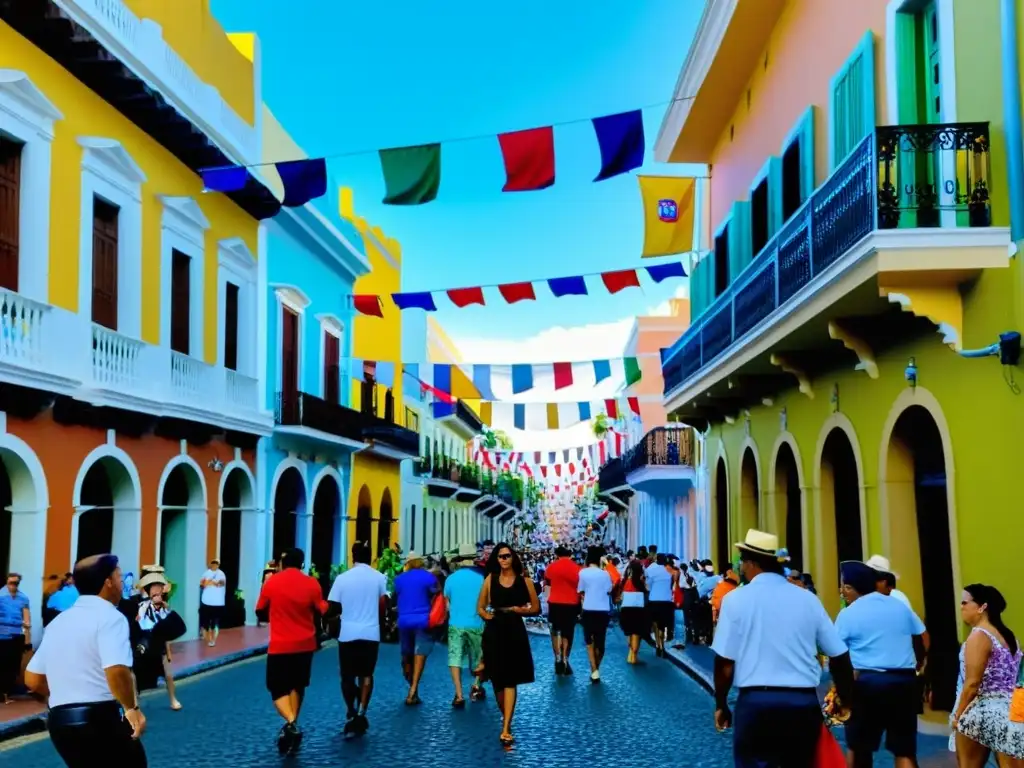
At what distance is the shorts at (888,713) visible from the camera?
6.75 meters

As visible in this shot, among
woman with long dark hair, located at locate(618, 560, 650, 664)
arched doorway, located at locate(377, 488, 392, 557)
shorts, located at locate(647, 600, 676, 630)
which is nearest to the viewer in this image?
woman with long dark hair, located at locate(618, 560, 650, 664)

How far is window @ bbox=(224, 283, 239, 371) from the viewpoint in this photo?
867 inches

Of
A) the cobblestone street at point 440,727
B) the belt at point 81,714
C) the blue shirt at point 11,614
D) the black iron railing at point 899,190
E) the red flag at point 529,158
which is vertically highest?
the red flag at point 529,158

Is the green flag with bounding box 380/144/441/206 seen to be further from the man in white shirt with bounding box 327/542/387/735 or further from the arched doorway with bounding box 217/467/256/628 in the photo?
the arched doorway with bounding box 217/467/256/628

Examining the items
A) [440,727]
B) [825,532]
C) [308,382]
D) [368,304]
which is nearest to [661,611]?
[825,532]

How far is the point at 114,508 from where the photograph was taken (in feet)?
57.6

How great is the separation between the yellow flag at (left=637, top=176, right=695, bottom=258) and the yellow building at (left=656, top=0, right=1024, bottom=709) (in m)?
0.77

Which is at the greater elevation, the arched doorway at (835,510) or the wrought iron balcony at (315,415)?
the wrought iron balcony at (315,415)

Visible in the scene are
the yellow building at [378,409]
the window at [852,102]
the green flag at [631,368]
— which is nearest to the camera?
the window at [852,102]

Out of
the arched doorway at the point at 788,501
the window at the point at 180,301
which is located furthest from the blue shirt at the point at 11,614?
the arched doorway at the point at 788,501

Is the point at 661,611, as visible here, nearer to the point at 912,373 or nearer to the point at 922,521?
the point at 922,521

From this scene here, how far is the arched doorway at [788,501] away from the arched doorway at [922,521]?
15.2 ft

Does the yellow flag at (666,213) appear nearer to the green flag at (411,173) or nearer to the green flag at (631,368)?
the green flag at (411,173)

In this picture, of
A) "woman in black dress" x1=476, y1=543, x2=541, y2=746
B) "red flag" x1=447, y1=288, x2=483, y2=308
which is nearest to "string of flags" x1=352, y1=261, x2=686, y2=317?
"red flag" x1=447, y1=288, x2=483, y2=308
